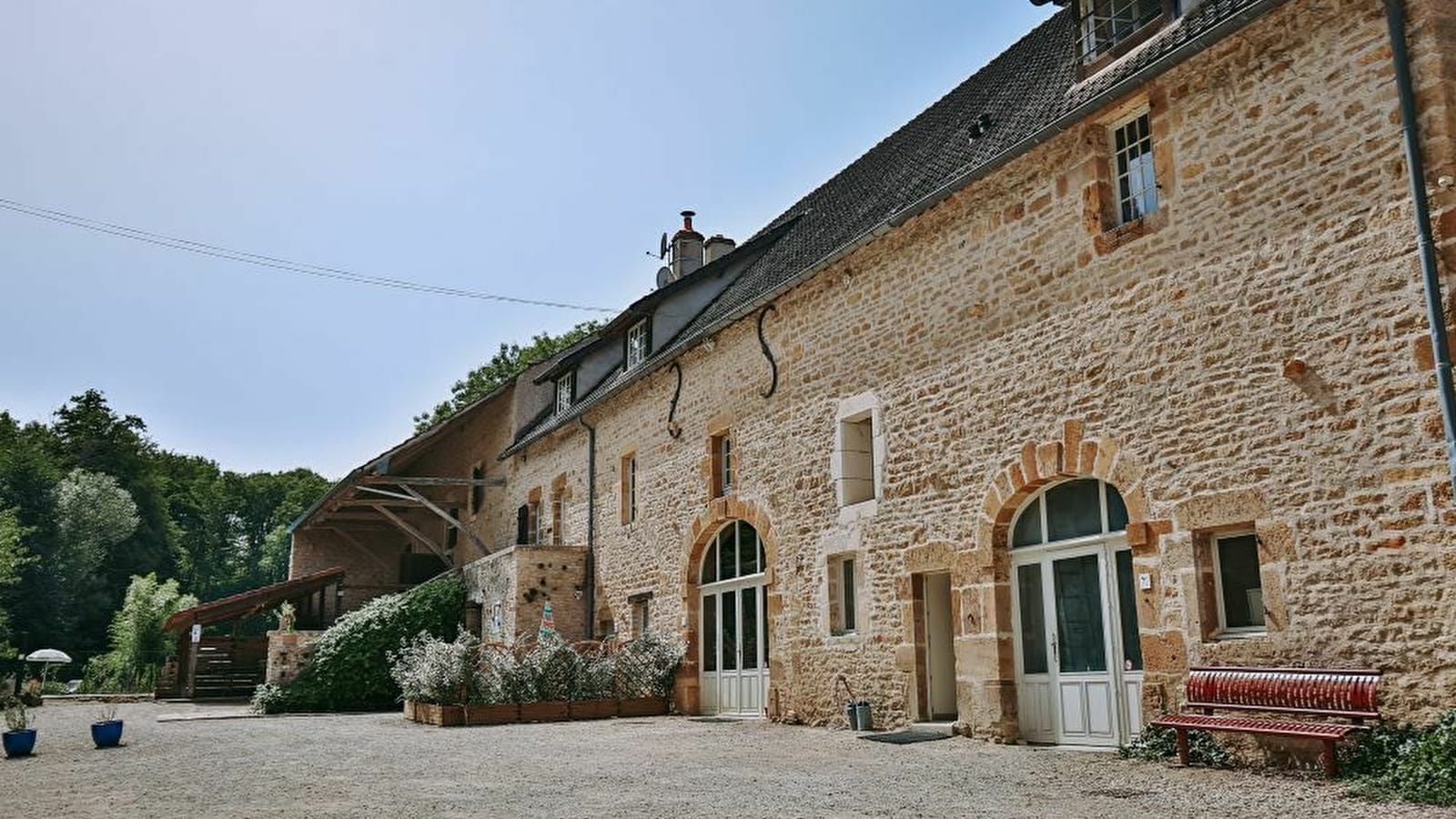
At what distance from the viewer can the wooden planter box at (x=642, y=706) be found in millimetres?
13625

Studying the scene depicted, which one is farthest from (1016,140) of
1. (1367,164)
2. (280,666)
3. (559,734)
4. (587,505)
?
(280,666)

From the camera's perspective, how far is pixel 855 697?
1064cm

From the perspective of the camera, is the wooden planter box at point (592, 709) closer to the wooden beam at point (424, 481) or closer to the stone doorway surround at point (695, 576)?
the stone doorway surround at point (695, 576)

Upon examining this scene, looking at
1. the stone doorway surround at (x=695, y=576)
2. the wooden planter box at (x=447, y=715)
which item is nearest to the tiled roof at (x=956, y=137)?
the stone doorway surround at (x=695, y=576)

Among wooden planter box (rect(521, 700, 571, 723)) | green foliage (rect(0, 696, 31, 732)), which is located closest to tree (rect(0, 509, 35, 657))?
green foliage (rect(0, 696, 31, 732))

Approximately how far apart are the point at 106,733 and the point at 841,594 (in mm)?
7289

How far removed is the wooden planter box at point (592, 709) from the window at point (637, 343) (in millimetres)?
5310

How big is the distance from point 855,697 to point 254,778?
5382 millimetres

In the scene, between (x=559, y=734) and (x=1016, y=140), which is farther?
(x=559, y=734)

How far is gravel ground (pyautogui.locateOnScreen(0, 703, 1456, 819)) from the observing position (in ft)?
19.4

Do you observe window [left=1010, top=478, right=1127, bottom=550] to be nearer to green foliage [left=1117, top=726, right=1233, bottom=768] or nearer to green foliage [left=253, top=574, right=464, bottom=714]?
green foliage [left=1117, top=726, right=1233, bottom=768]

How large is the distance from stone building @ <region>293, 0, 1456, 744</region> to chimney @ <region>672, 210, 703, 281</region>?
20.8 ft

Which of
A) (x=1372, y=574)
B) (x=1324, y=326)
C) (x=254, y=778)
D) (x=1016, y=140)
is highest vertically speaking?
(x=1016, y=140)

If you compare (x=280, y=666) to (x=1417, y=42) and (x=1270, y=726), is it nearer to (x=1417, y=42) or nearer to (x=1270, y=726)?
(x=1270, y=726)
